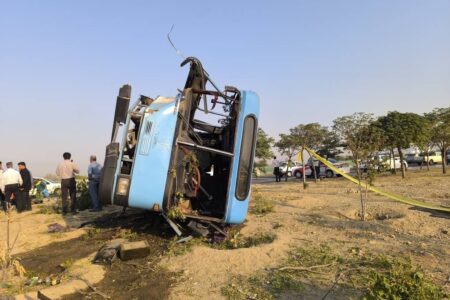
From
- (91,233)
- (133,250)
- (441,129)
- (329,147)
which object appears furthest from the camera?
(329,147)

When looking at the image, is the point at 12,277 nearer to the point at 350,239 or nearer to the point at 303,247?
the point at 303,247

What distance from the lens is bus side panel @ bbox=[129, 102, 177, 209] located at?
19.0 ft

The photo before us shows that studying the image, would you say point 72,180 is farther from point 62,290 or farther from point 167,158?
point 62,290

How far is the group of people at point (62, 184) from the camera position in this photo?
987 cm

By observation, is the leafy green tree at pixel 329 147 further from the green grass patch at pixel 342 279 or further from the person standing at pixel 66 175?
the green grass patch at pixel 342 279

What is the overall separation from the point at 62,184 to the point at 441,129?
76.3 ft

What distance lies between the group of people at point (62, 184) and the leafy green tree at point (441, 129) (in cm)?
2184

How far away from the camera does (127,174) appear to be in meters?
5.92

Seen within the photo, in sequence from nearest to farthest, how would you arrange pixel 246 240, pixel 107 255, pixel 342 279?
pixel 342 279 → pixel 107 255 → pixel 246 240

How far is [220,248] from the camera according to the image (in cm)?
592

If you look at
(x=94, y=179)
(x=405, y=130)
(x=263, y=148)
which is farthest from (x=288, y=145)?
(x=94, y=179)

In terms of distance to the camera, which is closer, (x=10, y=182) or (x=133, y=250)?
(x=133, y=250)

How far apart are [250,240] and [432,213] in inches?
153

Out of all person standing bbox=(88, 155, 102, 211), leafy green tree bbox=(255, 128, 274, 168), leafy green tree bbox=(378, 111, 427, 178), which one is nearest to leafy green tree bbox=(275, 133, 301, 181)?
leafy green tree bbox=(255, 128, 274, 168)
